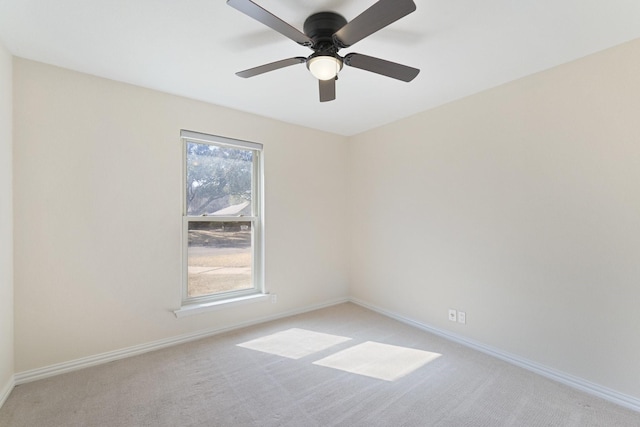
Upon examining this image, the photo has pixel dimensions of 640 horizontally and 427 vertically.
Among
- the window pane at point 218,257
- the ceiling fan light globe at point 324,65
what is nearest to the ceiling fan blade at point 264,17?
the ceiling fan light globe at point 324,65

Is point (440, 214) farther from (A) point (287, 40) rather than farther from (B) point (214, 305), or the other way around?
(B) point (214, 305)

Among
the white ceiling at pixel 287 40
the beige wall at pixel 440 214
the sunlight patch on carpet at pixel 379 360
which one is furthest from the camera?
the sunlight patch on carpet at pixel 379 360

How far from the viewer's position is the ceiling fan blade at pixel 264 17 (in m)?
1.27

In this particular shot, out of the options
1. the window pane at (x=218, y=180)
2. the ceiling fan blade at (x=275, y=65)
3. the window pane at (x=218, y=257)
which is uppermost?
the ceiling fan blade at (x=275, y=65)

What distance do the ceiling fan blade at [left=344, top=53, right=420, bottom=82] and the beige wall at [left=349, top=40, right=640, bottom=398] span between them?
4.08ft

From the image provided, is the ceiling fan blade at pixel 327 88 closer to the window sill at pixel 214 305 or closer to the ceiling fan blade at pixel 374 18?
the ceiling fan blade at pixel 374 18

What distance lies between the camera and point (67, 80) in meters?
2.24

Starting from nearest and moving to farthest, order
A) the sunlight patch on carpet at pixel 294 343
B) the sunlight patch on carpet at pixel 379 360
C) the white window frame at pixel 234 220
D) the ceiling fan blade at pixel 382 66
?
1. the ceiling fan blade at pixel 382 66
2. the sunlight patch on carpet at pixel 379 360
3. the sunlight patch on carpet at pixel 294 343
4. the white window frame at pixel 234 220

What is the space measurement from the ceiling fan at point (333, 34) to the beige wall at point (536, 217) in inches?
49.9

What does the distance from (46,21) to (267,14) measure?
1.47m

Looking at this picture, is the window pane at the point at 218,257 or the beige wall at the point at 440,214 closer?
the beige wall at the point at 440,214

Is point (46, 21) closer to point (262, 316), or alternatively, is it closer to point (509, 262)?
point (262, 316)

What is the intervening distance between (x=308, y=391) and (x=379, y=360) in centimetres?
72

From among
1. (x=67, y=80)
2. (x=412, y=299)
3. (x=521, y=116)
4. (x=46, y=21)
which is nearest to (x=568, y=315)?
(x=412, y=299)
